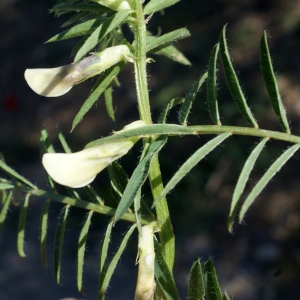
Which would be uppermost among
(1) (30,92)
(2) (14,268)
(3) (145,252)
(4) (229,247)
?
(1) (30,92)

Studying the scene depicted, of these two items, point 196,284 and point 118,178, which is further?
point 118,178

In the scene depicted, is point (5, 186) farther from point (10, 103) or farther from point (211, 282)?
point (10, 103)

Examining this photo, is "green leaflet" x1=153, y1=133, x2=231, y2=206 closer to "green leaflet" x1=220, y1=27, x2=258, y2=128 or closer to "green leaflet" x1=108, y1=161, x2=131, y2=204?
"green leaflet" x1=220, y1=27, x2=258, y2=128

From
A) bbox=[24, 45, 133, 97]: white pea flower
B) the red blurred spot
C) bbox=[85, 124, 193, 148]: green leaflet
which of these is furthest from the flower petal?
the red blurred spot

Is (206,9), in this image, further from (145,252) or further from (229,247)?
(145,252)

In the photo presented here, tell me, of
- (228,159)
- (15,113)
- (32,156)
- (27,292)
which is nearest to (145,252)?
(228,159)

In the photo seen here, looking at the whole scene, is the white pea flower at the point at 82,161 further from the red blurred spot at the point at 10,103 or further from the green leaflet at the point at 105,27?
the red blurred spot at the point at 10,103

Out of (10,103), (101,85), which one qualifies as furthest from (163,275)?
(10,103)
